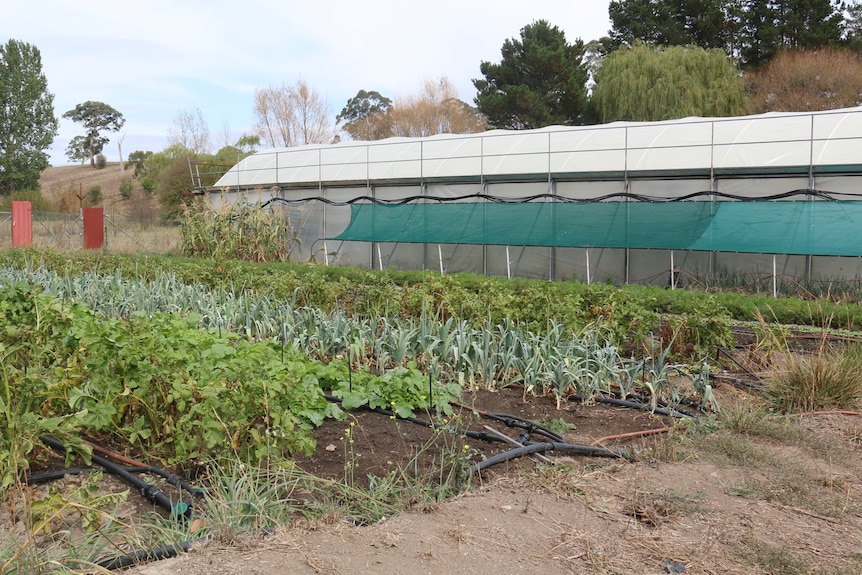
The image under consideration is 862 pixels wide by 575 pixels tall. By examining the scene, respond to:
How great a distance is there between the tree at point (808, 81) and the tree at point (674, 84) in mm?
1488

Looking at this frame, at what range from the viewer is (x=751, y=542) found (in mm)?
3215

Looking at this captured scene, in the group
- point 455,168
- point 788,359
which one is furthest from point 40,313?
point 455,168

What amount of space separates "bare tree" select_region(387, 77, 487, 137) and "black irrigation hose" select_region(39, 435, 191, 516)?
45574 mm

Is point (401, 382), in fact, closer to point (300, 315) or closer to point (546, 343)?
point (546, 343)

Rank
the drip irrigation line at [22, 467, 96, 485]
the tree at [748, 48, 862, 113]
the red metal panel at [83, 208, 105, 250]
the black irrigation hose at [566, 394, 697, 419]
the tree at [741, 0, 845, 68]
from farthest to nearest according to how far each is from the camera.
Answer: the tree at [741, 0, 845, 68] → the tree at [748, 48, 862, 113] → the red metal panel at [83, 208, 105, 250] → the black irrigation hose at [566, 394, 697, 419] → the drip irrigation line at [22, 467, 96, 485]

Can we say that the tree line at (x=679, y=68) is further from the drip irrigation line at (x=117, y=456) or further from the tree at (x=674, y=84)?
the drip irrigation line at (x=117, y=456)

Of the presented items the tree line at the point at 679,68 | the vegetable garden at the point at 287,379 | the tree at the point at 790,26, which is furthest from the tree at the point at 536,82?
the vegetable garden at the point at 287,379

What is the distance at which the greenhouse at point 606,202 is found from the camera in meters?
13.7

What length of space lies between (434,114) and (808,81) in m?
23.1

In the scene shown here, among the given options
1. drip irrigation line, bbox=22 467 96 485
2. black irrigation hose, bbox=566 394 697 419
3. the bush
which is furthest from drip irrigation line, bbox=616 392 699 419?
drip irrigation line, bbox=22 467 96 485

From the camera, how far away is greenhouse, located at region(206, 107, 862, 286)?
13.7 metres

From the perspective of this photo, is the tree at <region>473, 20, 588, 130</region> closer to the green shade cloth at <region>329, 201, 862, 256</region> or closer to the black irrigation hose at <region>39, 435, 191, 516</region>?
the green shade cloth at <region>329, 201, 862, 256</region>

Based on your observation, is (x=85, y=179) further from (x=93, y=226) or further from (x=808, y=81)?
(x=808, y=81)

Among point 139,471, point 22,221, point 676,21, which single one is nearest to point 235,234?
point 22,221
